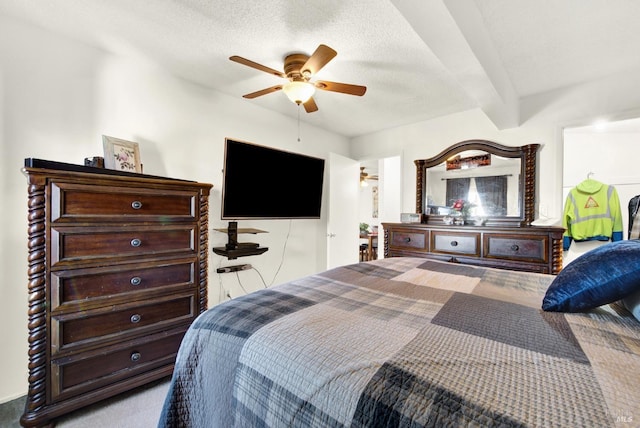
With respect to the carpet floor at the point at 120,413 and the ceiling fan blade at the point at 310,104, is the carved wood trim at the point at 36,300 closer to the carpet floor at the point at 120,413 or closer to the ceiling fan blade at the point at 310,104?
the carpet floor at the point at 120,413

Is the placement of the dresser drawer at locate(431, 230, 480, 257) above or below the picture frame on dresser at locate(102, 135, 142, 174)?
below

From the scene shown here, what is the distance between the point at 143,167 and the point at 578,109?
3982 millimetres

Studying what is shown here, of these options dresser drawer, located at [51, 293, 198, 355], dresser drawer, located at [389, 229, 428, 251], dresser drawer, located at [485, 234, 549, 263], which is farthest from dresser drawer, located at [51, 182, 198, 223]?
dresser drawer, located at [485, 234, 549, 263]

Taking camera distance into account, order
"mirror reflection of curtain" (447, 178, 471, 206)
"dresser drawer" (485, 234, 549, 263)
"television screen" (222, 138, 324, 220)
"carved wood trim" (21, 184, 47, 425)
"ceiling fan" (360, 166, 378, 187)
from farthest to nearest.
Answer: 1. "ceiling fan" (360, 166, 378, 187)
2. "mirror reflection of curtain" (447, 178, 471, 206)
3. "television screen" (222, 138, 324, 220)
4. "dresser drawer" (485, 234, 549, 263)
5. "carved wood trim" (21, 184, 47, 425)

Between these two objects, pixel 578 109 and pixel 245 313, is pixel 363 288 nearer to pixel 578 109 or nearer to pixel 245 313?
pixel 245 313

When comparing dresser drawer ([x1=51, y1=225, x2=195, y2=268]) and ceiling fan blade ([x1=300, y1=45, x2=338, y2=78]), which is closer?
dresser drawer ([x1=51, y1=225, x2=195, y2=268])

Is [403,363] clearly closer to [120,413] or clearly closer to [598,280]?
[598,280]

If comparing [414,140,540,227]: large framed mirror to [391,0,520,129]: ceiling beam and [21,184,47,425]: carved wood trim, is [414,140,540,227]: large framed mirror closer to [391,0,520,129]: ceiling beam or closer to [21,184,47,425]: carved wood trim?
[391,0,520,129]: ceiling beam

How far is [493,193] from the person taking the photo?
9.68 ft

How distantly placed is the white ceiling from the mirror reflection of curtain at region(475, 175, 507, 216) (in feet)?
2.30

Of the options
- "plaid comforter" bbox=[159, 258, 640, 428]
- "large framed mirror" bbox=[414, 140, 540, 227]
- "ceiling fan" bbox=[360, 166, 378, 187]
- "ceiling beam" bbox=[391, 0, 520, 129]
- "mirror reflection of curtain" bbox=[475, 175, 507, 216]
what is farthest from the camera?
"ceiling fan" bbox=[360, 166, 378, 187]

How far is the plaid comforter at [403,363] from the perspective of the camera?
512 mm

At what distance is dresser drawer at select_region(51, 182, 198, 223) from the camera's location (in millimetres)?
1490

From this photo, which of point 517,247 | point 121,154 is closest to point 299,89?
point 121,154
